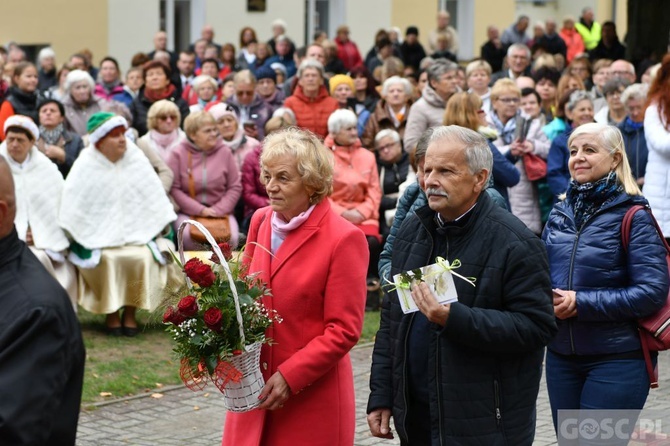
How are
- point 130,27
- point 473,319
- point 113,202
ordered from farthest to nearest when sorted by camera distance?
point 130,27 → point 113,202 → point 473,319

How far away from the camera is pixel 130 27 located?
24.5 meters

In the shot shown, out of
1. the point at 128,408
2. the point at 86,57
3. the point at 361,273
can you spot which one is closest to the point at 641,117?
the point at 128,408

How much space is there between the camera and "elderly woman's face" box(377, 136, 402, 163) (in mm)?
12273

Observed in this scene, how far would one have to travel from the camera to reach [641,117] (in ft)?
37.0

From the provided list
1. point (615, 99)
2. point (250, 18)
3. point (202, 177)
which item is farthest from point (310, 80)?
point (250, 18)

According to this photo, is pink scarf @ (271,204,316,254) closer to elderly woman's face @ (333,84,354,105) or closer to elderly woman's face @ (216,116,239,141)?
elderly woman's face @ (216,116,239,141)

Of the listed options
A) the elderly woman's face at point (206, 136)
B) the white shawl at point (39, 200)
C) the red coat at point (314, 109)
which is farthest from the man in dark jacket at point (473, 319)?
the red coat at point (314, 109)

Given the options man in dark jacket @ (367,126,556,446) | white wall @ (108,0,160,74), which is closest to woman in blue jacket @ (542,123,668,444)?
man in dark jacket @ (367,126,556,446)

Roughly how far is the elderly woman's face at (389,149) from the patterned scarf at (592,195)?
259 inches

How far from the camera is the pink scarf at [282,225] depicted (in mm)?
5047

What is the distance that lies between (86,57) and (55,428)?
17097 millimetres

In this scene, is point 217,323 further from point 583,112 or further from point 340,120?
point 583,112

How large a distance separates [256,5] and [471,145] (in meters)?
22.9

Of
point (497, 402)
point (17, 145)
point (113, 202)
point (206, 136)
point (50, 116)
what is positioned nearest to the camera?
point (497, 402)
